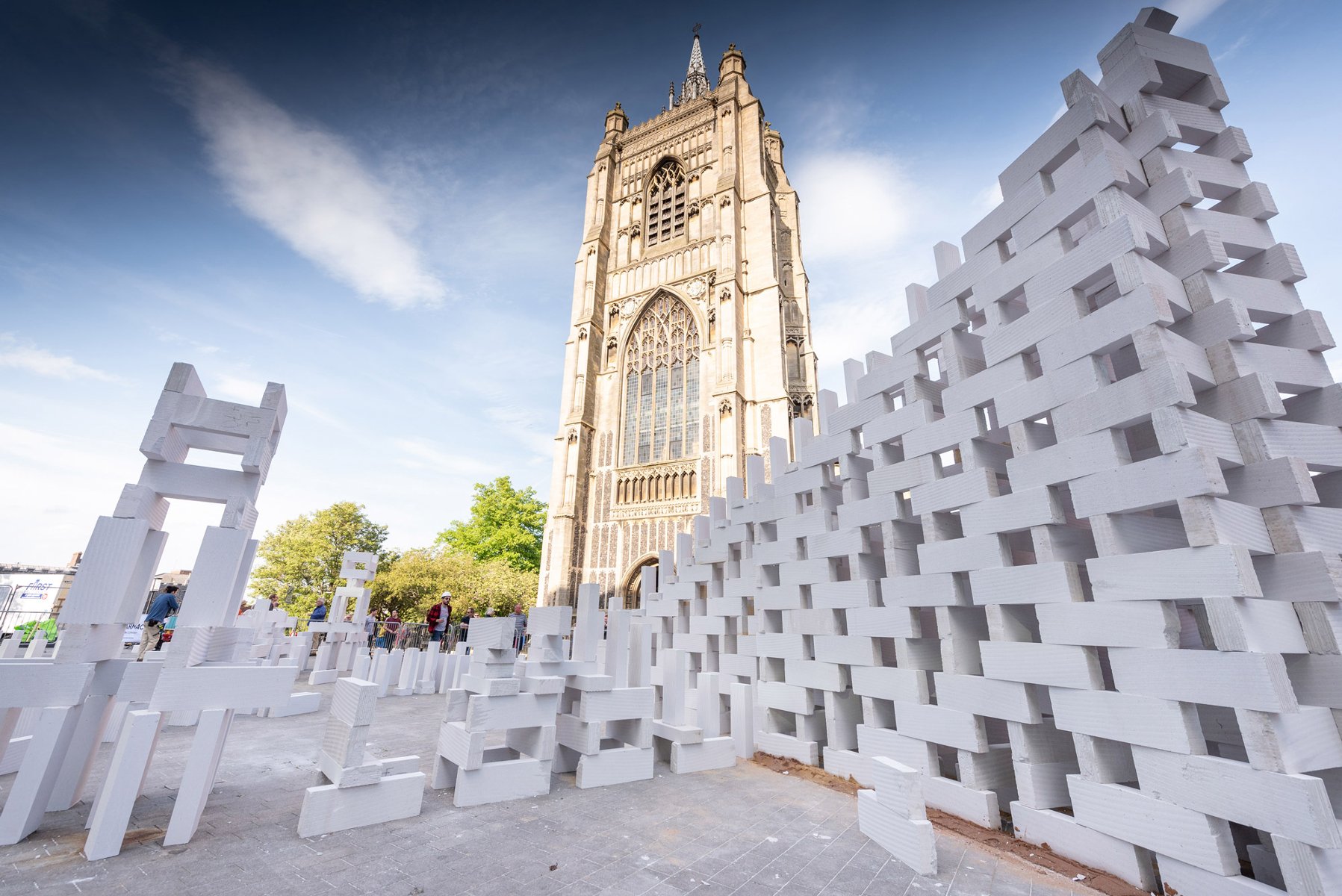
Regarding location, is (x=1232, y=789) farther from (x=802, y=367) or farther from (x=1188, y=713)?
(x=802, y=367)

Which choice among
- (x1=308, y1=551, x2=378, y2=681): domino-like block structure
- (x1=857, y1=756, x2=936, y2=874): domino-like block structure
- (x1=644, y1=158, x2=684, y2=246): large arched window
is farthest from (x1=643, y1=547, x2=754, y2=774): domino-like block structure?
(x1=644, y1=158, x2=684, y2=246): large arched window

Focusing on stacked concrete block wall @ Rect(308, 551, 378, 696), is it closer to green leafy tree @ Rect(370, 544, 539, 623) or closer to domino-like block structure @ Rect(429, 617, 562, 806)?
domino-like block structure @ Rect(429, 617, 562, 806)

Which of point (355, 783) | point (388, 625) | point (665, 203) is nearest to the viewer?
point (355, 783)

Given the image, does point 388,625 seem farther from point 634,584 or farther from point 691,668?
point 691,668

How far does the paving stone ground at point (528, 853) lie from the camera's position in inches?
96.7

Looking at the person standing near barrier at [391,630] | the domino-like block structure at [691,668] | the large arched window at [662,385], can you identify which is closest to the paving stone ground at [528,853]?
the domino-like block structure at [691,668]

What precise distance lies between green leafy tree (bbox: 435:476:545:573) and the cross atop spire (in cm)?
2915

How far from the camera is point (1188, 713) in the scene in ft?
8.43

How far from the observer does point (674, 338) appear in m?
24.6

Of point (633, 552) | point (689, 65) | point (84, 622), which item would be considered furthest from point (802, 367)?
point (689, 65)

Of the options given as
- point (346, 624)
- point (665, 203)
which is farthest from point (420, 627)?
point (665, 203)

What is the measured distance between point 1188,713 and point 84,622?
5.93 meters

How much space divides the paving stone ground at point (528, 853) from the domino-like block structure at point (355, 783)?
0.26 ft

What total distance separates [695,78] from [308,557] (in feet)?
132
